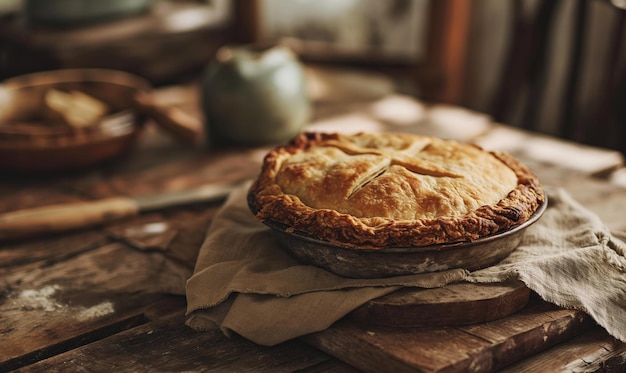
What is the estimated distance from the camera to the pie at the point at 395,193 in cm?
108

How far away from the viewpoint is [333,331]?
3.50ft

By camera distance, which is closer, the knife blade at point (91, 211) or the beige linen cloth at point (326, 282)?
the beige linen cloth at point (326, 282)

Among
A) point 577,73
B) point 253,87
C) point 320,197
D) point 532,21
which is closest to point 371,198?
point 320,197

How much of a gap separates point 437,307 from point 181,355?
41 cm

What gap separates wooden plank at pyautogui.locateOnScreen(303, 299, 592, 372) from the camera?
0.98 meters

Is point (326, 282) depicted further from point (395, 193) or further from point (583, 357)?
point (583, 357)

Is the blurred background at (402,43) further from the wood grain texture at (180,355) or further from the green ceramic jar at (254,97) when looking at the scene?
the wood grain texture at (180,355)

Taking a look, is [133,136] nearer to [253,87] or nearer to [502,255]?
[253,87]

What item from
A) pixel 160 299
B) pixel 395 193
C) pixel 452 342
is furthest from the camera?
pixel 160 299

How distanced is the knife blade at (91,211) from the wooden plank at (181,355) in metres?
0.46

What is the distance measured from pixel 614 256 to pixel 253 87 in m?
1.16

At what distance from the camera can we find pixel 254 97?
202 cm

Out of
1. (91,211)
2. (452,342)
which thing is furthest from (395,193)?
(91,211)

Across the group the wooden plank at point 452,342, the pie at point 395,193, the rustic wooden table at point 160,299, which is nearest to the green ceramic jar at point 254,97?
the rustic wooden table at point 160,299
